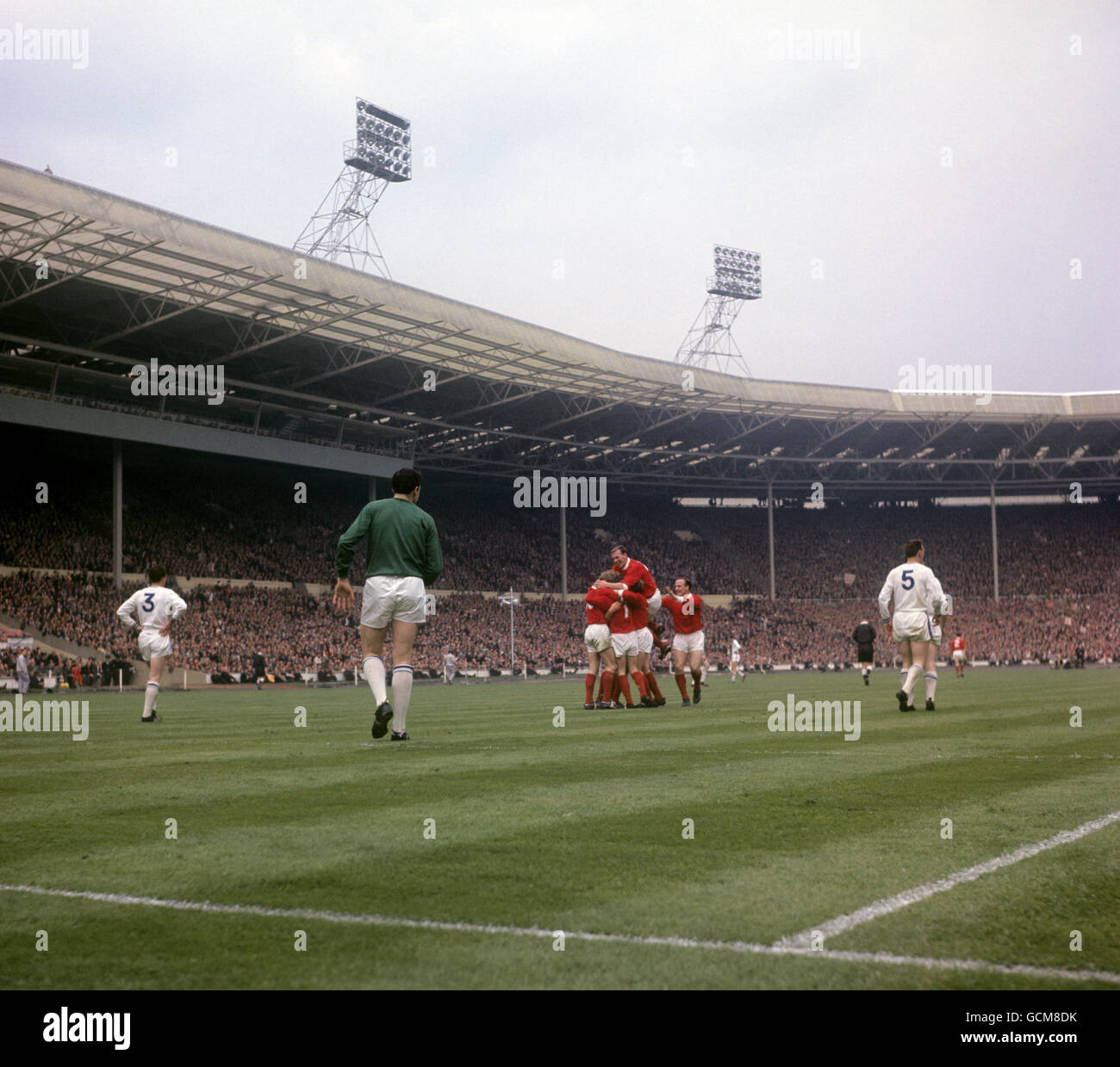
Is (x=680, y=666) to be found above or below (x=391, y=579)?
below

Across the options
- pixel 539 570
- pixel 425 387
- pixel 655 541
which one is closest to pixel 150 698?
pixel 425 387

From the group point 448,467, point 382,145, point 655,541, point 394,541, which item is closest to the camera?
point 394,541

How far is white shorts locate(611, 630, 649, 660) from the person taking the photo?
15570 millimetres

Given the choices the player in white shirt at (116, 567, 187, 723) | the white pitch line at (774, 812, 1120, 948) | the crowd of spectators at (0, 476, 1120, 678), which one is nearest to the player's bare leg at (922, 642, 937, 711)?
the white pitch line at (774, 812, 1120, 948)

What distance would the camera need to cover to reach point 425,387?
46.4 meters

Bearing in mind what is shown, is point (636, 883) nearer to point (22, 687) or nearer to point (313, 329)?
point (22, 687)

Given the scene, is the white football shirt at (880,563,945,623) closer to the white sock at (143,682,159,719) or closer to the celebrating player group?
the celebrating player group

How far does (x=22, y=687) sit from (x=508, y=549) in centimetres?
3308
